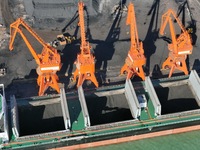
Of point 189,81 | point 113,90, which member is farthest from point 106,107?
point 189,81

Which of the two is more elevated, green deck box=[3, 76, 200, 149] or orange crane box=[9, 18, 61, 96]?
orange crane box=[9, 18, 61, 96]

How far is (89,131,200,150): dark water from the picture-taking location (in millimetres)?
39906

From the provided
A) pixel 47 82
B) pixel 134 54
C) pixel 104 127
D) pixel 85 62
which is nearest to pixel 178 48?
pixel 134 54

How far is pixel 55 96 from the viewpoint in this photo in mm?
41719

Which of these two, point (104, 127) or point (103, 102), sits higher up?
point (103, 102)

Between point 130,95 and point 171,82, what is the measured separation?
6.17 metres

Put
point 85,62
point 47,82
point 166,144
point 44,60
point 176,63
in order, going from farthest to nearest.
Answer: point 176,63
point 47,82
point 85,62
point 44,60
point 166,144

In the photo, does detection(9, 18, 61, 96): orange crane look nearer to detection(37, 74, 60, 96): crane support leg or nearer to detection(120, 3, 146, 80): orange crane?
detection(37, 74, 60, 96): crane support leg

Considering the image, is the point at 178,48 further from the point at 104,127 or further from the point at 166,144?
the point at 104,127

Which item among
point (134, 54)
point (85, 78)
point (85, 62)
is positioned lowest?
point (85, 78)

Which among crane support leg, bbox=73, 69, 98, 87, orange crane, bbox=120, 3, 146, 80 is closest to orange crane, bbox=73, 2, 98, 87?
crane support leg, bbox=73, 69, 98, 87

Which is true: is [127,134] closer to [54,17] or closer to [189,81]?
[189,81]

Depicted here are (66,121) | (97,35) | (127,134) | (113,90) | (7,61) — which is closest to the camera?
(66,121)

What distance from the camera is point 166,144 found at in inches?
1586
